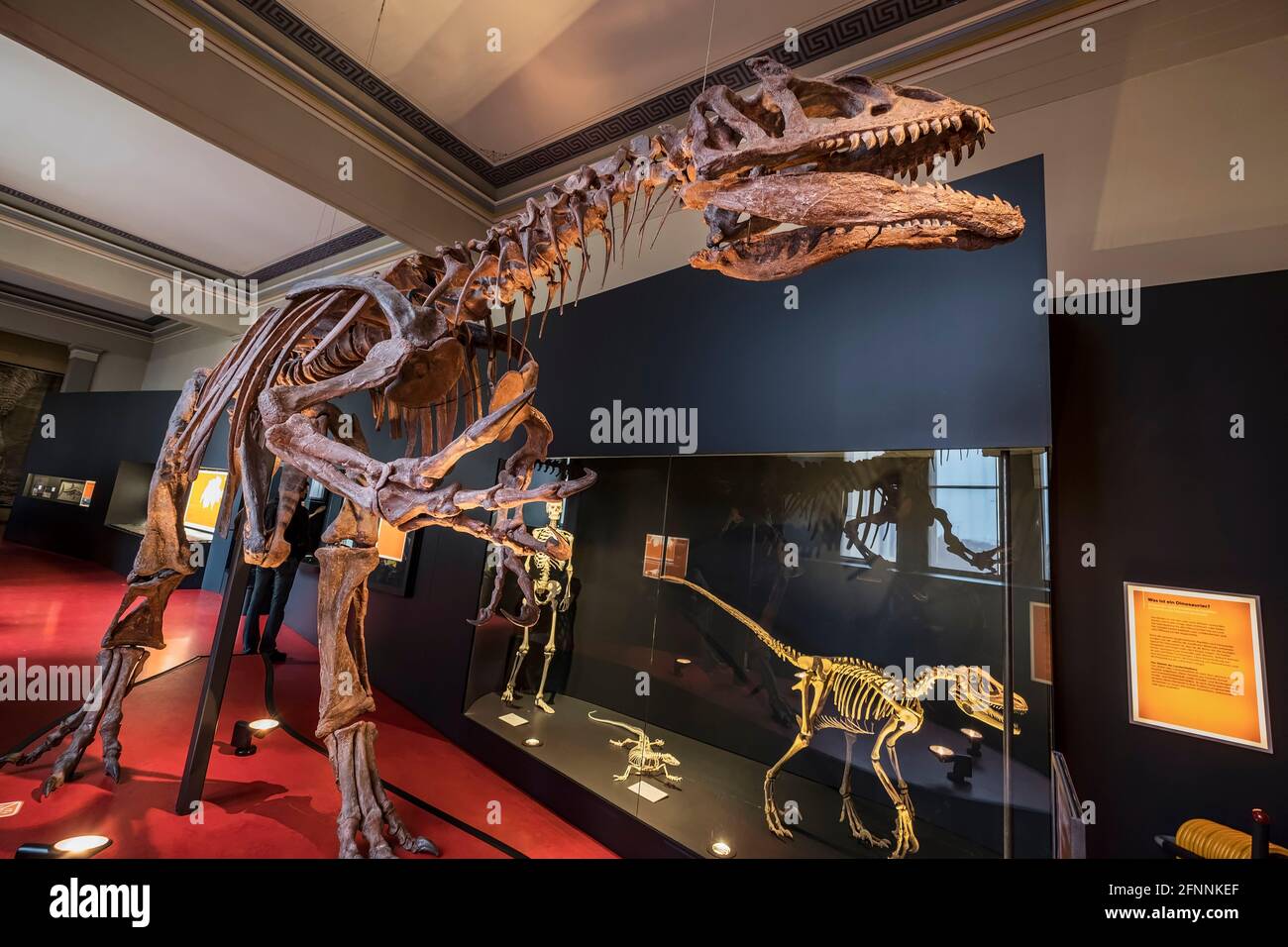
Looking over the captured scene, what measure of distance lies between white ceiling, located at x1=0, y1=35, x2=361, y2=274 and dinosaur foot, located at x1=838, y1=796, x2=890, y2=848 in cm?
823

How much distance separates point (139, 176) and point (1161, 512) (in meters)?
10.3

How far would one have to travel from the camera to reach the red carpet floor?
2.81m

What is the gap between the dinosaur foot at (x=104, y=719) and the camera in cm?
313

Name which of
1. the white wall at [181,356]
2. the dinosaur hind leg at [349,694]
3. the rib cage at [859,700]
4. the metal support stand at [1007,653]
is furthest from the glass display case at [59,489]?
the metal support stand at [1007,653]

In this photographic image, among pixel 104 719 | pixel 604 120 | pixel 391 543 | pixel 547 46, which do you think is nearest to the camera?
pixel 104 719

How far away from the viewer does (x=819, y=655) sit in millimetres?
2818

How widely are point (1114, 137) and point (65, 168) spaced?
1048cm

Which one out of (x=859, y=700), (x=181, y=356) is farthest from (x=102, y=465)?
(x=859, y=700)

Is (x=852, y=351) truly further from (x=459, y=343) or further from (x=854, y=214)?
(x=459, y=343)

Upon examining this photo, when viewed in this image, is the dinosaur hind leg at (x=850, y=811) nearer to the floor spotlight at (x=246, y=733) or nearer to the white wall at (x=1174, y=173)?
the white wall at (x=1174, y=173)

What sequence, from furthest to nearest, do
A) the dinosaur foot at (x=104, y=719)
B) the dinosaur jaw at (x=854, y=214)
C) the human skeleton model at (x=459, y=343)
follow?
1. the dinosaur foot at (x=104, y=719)
2. the human skeleton model at (x=459, y=343)
3. the dinosaur jaw at (x=854, y=214)

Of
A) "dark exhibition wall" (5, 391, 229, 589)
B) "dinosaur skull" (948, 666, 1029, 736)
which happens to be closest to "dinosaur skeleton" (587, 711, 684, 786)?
"dinosaur skull" (948, 666, 1029, 736)

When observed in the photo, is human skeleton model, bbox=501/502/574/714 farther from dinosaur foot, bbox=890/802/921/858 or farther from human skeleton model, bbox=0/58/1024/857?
dinosaur foot, bbox=890/802/921/858
